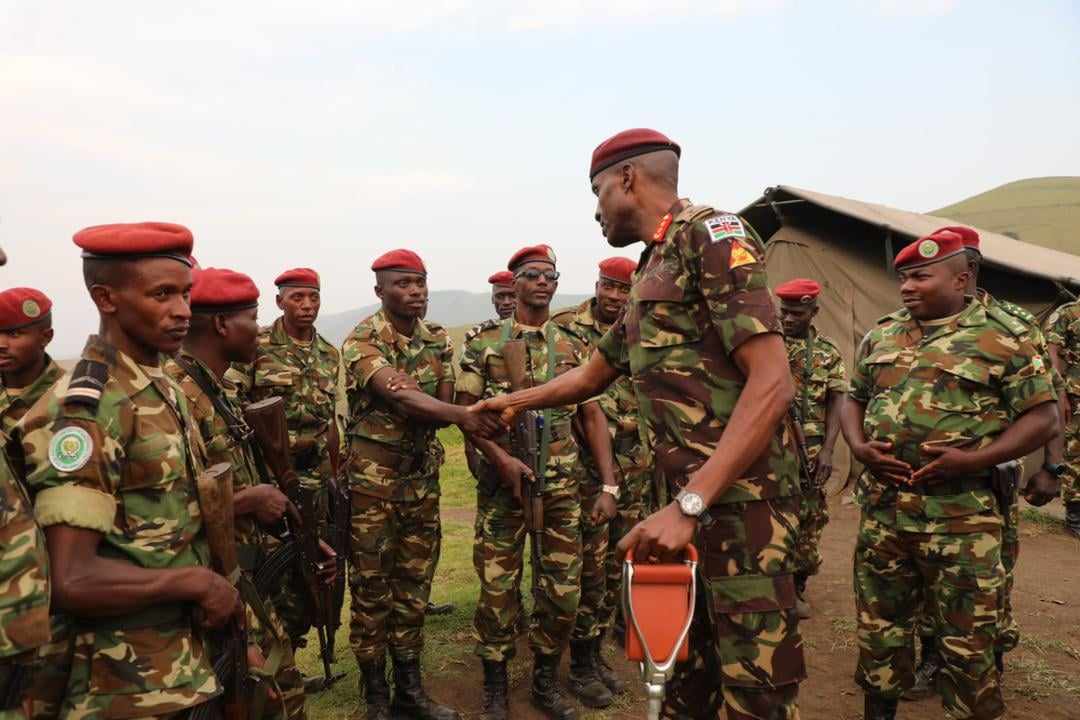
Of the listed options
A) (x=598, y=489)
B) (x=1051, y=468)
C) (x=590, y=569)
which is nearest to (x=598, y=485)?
(x=598, y=489)

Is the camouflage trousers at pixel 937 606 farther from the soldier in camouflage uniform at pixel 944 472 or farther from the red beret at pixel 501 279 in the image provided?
the red beret at pixel 501 279

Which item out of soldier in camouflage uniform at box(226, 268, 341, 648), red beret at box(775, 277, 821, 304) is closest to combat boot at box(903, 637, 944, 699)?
red beret at box(775, 277, 821, 304)

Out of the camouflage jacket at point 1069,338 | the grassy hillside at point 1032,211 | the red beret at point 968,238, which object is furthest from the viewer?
the grassy hillside at point 1032,211

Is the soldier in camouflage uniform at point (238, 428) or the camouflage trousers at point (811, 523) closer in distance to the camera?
the soldier in camouflage uniform at point (238, 428)

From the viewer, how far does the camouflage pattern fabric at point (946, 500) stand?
3.54 metres

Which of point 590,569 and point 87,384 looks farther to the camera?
point 590,569

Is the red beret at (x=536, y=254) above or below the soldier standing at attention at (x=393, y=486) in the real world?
above

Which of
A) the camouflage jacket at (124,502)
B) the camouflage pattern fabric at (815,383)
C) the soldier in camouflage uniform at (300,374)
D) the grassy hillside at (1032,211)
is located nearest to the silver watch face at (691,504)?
the camouflage jacket at (124,502)

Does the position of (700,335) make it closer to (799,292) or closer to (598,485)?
(598,485)

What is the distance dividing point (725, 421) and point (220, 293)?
7.83 feet

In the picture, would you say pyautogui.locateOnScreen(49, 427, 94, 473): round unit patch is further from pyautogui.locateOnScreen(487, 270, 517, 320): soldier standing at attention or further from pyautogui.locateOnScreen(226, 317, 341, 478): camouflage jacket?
pyautogui.locateOnScreen(487, 270, 517, 320): soldier standing at attention

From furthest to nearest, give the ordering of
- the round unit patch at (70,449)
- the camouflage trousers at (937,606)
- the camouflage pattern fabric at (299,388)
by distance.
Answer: the camouflage pattern fabric at (299,388), the camouflage trousers at (937,606), the round unit patch at (70,449)

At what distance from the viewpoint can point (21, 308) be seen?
4.45 m

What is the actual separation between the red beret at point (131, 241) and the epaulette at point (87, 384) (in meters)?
0.34
